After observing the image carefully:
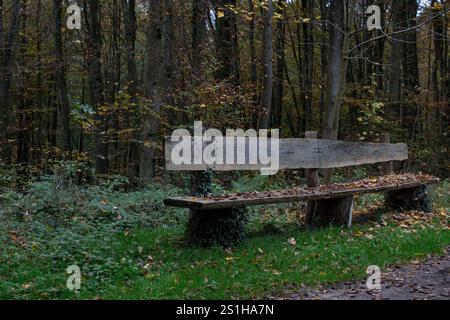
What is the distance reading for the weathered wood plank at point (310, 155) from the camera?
7.61 meters

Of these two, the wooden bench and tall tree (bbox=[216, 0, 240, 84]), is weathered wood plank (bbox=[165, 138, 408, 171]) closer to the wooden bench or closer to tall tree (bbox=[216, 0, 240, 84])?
the wooden bench

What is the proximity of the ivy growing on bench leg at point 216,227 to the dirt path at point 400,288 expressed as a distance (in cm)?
182

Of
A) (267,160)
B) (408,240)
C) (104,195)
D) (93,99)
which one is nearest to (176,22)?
(93,99)

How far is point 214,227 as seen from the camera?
24.3 ft

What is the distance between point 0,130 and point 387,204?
13902 mm

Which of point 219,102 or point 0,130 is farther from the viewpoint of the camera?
point 0,130

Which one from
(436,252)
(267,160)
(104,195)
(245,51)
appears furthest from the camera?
(245,51)

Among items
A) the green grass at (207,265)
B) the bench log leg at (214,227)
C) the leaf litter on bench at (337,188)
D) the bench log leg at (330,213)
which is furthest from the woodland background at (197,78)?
the bench log leg at (330,213)

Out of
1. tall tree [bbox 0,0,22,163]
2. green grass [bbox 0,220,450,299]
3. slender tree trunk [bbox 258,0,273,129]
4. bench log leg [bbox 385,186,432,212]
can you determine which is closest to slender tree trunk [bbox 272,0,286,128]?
slender tree trunk [bbox 258,0,273,129]

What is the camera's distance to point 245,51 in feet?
84.4

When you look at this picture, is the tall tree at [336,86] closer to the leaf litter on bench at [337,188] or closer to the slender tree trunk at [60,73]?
the leaf litter on bench at [337,188]

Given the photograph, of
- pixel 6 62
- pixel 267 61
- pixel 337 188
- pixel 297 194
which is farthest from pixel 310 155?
pixel 6 62

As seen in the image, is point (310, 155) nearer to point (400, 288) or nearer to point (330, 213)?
point (330, 213)

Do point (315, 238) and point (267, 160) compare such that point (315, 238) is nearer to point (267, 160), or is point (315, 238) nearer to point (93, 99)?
point (267, 160)
